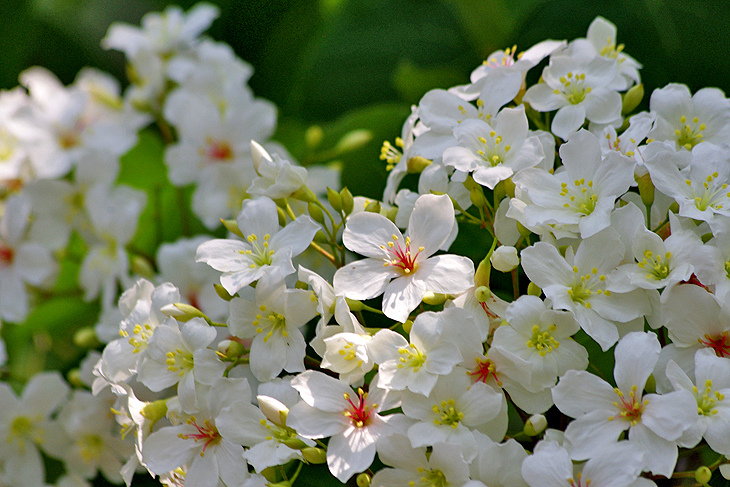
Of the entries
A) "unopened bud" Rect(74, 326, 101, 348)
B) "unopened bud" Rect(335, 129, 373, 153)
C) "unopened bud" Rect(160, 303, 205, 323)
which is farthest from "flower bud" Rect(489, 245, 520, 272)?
"unopened bud" Rect(74, 326, 101, 348)

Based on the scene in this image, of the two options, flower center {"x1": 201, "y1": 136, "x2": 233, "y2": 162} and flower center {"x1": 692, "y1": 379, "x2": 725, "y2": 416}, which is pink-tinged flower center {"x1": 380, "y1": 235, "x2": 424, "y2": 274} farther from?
flower center {"x1": 201, "y1": 136, "x2": 233, "y2": 162}

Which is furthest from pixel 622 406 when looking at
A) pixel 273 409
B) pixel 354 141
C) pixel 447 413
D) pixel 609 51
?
pixel 354 141

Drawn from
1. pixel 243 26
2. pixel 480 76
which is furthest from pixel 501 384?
pixel 243 26

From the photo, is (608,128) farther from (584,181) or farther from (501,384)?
(501,384)

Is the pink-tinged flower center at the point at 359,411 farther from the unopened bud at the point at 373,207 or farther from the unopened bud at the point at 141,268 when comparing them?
the unopened bud at the point at 141,268

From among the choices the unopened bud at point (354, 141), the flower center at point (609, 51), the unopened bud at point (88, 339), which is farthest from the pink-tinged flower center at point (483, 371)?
the unopened bud at point (88, 339)
